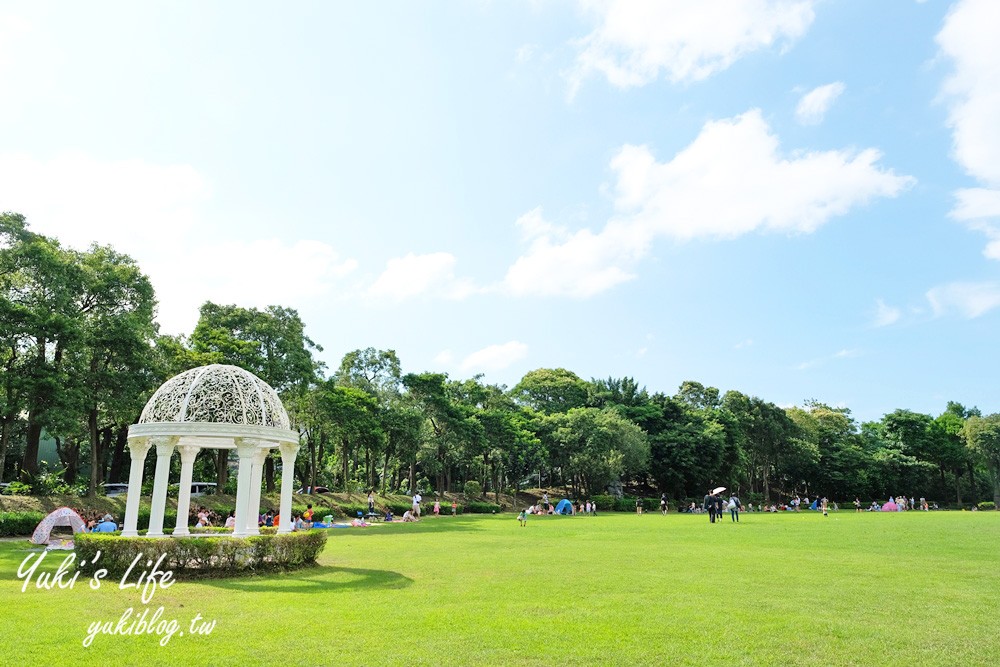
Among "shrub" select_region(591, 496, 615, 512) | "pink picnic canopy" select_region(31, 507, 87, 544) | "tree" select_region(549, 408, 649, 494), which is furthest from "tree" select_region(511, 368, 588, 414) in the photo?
"pink picnic canopy" select_region(31, 507, 87, 544)

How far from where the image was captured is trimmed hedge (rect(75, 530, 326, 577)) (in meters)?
14.6

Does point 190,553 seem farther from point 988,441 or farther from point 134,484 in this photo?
point 988,441

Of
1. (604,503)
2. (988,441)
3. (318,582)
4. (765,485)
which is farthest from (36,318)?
(988,441)

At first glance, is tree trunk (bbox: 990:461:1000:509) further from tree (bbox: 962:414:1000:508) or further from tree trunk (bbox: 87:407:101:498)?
tree trunk (bbox: 87:407:101:498)

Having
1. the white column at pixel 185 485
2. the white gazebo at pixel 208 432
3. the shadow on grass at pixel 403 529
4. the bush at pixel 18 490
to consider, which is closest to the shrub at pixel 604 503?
the shadow on grass at pixel 403 529

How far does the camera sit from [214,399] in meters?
17.4

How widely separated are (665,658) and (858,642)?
2.68 m

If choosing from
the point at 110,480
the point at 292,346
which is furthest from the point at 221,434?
the point at 110,480

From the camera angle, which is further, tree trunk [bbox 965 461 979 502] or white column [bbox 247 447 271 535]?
tree trunk [bbox 965 461 979 502]

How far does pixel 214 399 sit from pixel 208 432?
66.7 inches

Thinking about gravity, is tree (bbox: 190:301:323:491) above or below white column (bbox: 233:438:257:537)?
above

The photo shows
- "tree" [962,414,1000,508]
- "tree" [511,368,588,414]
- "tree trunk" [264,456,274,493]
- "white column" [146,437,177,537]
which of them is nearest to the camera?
"white column" [146,437,177,537]

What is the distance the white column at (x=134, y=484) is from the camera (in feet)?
54.6

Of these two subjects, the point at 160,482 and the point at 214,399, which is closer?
the point at 160,482
